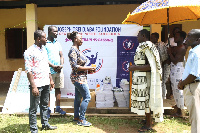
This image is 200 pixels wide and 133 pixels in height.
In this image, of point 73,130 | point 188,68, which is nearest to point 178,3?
point 188,68

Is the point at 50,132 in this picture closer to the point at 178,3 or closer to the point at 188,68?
the point at 188,68

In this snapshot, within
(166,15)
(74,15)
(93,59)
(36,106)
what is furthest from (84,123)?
(74,15)

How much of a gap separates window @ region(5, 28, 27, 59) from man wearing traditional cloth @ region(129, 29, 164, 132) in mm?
6496

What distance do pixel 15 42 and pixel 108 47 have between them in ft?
16.9

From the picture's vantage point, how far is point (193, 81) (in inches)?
126

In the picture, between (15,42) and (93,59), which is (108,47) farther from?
(15,42)

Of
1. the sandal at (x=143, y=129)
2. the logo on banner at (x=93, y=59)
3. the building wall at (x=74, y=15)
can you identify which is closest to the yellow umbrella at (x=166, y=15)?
the logo on banner at (x=93, y=59)

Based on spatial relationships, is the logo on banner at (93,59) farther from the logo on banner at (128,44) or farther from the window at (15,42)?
the window at (15,42)

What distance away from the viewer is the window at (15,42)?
30.0 ft

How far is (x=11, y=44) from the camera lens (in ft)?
30.3

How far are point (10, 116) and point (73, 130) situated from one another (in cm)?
163

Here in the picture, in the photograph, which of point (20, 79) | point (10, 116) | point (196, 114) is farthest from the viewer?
point (20, 79)

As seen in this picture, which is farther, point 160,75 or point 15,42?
point 15,42

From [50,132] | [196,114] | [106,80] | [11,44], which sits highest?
[11,44]
